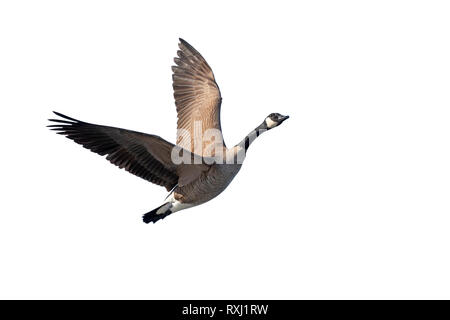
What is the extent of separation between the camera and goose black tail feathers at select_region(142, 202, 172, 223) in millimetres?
10648

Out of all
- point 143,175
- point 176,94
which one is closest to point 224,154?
point 143,175

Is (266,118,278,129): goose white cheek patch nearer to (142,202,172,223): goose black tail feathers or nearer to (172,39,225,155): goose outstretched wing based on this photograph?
(172,39,225,155): goose outstretched wing

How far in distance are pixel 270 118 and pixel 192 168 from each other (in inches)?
49.7

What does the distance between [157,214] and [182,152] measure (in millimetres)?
1088

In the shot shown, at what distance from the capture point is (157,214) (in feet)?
35.1

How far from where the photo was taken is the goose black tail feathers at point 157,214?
34.9 ft

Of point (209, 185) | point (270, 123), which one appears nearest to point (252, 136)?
point (270, 123)

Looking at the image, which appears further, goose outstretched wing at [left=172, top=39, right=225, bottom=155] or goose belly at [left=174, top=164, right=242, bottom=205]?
goose outstretched wing at [left=172, top=39, right=225, bottom=155]

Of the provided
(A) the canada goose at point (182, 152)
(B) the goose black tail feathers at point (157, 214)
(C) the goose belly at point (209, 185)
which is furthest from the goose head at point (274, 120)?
(B) the goose black tail feathers at point (157, 214)

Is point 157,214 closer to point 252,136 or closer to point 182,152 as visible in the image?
point 182,152

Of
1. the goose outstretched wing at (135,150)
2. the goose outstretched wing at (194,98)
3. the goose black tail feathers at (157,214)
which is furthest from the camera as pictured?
the goose outstretched wing at (194,98)

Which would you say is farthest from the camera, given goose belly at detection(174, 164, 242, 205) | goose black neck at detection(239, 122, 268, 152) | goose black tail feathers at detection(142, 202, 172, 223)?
goose black tail feathers at detection(142, 202, 172, 223)

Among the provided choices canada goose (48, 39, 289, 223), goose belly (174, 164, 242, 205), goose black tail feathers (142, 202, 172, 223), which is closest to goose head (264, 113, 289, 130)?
canada goose (48, 39, 289, 223)

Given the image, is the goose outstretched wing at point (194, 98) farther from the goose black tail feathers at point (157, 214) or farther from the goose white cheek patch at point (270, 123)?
the goose black tail feathers at point (157, 214)
